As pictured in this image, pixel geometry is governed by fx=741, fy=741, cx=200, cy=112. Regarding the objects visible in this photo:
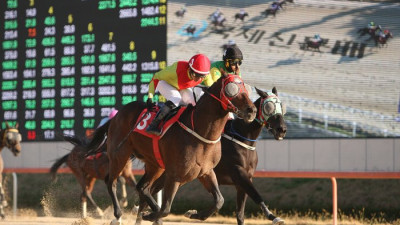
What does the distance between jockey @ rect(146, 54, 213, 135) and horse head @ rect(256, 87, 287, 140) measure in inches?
19.8

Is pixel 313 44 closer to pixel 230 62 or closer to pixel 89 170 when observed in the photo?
pixel 89 170

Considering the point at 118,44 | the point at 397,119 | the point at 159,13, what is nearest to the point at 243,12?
the point at 159,13

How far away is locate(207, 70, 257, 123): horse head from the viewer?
4.99m

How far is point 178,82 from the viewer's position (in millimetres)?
6004

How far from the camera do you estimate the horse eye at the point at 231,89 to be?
509 cm

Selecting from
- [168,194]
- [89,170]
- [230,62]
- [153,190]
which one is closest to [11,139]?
[89,170]

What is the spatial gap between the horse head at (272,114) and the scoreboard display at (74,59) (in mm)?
3864

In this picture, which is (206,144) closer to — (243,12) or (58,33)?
(243,12)

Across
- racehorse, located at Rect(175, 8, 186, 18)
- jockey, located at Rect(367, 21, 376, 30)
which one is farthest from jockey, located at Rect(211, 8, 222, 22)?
jockey, located at Rect(367, 21, 376, 30)

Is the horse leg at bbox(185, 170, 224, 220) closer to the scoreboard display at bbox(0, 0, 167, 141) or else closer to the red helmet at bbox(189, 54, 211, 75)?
the red helmet at bbox(189, 54, 211, 75)

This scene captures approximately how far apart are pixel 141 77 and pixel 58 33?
1576 mm

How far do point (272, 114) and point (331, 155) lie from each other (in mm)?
3957

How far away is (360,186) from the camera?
11.0m

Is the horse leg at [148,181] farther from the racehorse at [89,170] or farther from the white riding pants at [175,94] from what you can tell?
the racehorse at [89,170]
